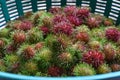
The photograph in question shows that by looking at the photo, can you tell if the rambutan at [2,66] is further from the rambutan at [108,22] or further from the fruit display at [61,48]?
the rambutan at [108,22]

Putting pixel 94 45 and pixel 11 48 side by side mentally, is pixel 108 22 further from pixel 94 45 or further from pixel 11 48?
pixel 11 48

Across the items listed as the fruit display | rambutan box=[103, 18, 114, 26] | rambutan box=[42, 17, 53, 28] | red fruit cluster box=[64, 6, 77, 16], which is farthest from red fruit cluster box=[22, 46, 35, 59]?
rambutan box=[103, 18, 114, 26]

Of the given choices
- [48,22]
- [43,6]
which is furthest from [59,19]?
[43,6]

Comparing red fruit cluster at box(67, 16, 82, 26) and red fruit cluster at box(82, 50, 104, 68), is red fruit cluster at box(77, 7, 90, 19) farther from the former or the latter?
red fruit cluster at box(82, 50, 104, 68)

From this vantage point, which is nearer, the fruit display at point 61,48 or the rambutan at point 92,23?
the fruit display at point 61,48

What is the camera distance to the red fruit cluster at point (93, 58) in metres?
0.69

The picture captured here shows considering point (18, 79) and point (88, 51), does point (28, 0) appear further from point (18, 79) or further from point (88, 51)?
point (18, 79)

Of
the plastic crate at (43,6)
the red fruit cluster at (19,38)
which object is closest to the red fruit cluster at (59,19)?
the red fruit cluster at (19,38)

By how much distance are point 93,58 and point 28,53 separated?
18 centimetres

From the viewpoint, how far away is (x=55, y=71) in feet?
2.25

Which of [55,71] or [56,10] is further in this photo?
[56,10]

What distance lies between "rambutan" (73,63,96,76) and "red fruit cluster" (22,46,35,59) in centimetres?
13

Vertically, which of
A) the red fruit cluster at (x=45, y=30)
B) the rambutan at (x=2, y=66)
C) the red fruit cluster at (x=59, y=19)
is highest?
the red fruit cluster at (x=59, y=19)

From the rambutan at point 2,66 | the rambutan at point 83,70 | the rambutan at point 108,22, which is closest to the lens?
the rambutan at point 83,70
